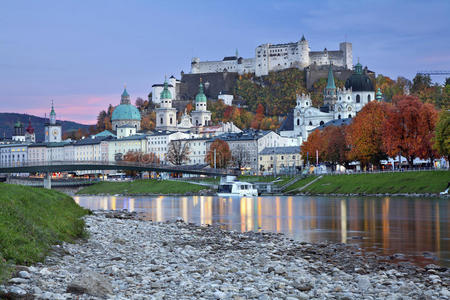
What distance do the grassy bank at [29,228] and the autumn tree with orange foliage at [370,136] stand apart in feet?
176

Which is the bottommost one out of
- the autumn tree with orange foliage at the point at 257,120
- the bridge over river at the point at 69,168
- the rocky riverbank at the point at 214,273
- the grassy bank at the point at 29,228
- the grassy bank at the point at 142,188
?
the grassy bank at the point at 142,188

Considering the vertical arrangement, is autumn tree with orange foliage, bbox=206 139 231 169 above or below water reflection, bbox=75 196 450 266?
above

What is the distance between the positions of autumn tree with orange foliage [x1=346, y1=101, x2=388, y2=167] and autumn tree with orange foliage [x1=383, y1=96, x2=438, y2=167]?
331cm

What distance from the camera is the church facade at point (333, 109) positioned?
158 meters

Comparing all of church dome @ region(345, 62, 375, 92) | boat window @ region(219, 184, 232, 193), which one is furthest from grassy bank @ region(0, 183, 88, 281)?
church dome @ region(345, 62, 375, 92)

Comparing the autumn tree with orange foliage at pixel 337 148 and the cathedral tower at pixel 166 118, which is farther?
the cathedral tower at pixel 166 118

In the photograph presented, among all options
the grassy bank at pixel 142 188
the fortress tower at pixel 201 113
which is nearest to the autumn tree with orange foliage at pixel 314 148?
the grassy bank at pixel 142 188

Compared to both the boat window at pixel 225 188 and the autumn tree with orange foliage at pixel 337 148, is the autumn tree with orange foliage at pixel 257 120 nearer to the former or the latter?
the autumn tree with orange foliage at pixel 337 148

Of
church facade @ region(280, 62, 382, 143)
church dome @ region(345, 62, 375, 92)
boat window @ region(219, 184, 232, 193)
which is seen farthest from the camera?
church dome @ region(345, 62, 375, 92)

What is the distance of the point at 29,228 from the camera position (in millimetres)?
18719

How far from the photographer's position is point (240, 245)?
83.8 ft

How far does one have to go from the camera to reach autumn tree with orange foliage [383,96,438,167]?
69938 mm

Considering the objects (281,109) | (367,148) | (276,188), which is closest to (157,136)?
(281,109)

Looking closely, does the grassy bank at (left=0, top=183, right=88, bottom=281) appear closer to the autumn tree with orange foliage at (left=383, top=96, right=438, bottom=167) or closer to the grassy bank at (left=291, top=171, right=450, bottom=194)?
the grassy bank at (left=291, top=171, right=450, bottom=194)
